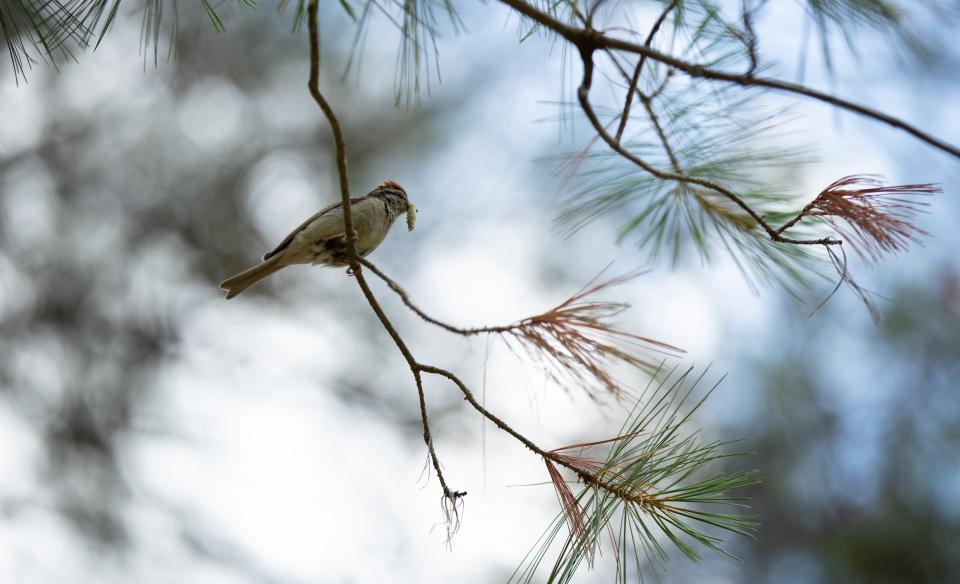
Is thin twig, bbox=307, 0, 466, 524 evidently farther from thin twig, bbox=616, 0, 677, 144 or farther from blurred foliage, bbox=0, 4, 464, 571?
blurred foliage, bbox=0, 4, 464, 571

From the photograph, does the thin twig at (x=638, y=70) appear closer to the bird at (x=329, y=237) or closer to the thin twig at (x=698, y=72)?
the thin twig at (x=698, y=72)

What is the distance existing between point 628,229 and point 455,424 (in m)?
3.09

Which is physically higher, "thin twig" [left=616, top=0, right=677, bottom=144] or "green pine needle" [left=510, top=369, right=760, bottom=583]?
"thin twig" [left=616, top=0, right=677, bottom=144]

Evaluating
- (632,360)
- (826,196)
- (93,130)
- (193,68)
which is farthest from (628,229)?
(93,130)

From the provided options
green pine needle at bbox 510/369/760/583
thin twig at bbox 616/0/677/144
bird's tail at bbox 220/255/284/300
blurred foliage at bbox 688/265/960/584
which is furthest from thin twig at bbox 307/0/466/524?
blurred foliage at bbox 688/265/960/584

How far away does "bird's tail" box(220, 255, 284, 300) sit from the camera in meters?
2.21

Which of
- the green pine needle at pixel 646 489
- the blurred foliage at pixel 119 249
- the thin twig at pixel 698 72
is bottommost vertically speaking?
the green pine needle at pixel 646 489

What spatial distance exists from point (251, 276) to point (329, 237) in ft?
0.99

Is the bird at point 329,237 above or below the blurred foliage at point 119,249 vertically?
below

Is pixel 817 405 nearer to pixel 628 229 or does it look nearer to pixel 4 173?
pixel 628 229

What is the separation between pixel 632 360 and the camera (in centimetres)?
131

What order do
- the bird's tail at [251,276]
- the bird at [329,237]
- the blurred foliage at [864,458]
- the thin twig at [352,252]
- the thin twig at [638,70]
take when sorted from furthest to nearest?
the blurred foliage at [864,458], the bird's tail at [251,276], the bird at [329,237], the thin twig at [638,70], the thin twig at [352,252]

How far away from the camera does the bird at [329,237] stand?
82.1 inches

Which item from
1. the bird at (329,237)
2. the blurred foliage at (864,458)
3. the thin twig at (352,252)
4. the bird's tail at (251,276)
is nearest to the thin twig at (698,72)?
the thin twig at (352,252)
